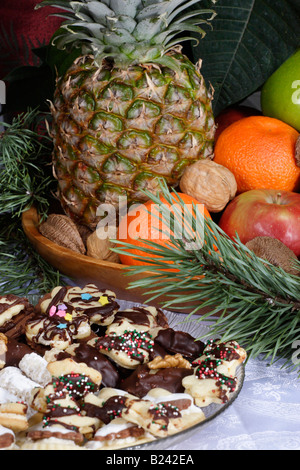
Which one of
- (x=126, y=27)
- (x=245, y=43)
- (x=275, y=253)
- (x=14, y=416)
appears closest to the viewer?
(x=14, y=416)

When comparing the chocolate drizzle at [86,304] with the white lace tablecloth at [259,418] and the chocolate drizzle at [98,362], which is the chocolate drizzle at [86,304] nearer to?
the chocolate drizzle at [98,362]

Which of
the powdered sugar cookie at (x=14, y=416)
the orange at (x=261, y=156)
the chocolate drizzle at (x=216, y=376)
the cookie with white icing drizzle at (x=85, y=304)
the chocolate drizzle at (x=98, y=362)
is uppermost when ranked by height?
the orange at (x=261, y=156)

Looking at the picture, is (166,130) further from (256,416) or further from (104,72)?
(256,416)

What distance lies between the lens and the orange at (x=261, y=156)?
88 cm

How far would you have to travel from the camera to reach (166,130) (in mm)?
828

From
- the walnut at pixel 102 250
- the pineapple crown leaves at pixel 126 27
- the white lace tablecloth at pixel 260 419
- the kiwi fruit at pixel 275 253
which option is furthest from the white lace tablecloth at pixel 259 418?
the pineapple crown leaves at pixel 126 27

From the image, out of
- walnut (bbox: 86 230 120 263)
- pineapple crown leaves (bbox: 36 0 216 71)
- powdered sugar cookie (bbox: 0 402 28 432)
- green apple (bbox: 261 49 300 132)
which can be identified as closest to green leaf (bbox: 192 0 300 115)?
green apple (bbox: 261 49 300 132)

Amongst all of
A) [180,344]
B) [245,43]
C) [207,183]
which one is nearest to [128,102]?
[207,183]

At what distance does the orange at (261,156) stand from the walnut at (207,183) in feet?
0.17

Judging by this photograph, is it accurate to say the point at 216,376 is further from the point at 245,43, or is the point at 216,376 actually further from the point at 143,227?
the point at 245,43

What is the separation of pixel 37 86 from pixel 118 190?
18.9 inches

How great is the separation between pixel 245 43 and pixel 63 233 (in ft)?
1.53

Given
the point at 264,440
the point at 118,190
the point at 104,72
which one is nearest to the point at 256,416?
the point at 264,440

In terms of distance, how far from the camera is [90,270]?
2.53 ft
